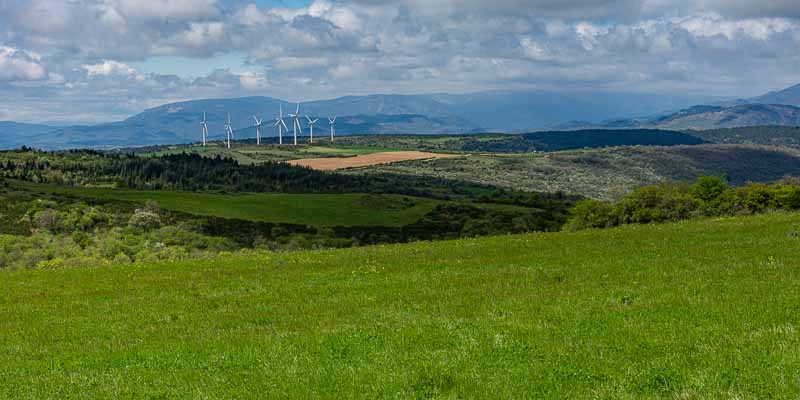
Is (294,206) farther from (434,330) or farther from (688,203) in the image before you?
(434,330)

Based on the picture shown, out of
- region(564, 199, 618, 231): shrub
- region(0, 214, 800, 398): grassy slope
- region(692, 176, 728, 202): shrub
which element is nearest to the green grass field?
region(564, 199, 618, 231): shrub

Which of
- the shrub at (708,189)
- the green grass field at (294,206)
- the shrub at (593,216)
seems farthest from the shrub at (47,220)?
the shrub at (708,189)

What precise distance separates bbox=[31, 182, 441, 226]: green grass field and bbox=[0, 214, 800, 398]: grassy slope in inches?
4055

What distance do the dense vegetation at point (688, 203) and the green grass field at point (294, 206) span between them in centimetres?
6041

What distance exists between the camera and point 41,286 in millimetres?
26391

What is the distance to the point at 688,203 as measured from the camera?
217 ft

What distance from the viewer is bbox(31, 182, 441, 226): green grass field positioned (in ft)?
426

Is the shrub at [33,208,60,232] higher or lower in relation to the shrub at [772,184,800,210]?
lower

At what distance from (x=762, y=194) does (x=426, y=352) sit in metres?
56.8

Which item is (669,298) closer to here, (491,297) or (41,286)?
(491,297)

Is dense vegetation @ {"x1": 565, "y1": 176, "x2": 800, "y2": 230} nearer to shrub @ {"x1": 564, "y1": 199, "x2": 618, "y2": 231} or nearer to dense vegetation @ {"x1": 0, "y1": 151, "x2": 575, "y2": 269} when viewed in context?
shrub @ {"x1": 564, "y1": 199, "x2": 618, "y2": 231}

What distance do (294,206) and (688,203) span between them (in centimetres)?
9004

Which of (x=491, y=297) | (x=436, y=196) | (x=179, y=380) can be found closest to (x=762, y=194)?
(x=491, y=297)

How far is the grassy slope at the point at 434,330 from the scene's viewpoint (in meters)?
11.6
